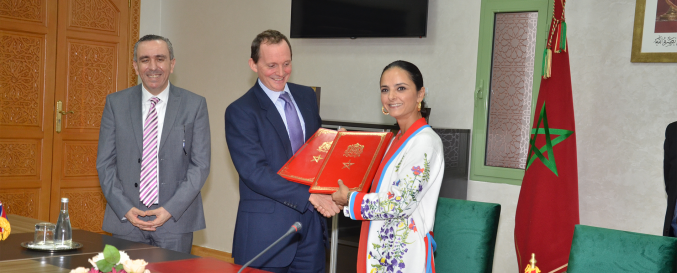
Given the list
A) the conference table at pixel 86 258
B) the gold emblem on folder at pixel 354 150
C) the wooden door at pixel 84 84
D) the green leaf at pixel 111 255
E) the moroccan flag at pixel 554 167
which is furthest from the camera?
the wooden door at pixel 84 84

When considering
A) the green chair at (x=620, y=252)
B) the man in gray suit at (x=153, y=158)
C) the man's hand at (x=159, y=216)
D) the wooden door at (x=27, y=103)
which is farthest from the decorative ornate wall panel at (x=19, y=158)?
the green chair at (x=620, y=252)

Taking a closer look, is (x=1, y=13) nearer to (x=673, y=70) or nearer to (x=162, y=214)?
(x=162, y=214)

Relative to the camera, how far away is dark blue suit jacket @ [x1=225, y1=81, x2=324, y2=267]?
7.05 feet

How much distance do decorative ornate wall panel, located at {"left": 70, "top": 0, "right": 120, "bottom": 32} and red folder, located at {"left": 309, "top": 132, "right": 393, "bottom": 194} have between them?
3724 millimetres

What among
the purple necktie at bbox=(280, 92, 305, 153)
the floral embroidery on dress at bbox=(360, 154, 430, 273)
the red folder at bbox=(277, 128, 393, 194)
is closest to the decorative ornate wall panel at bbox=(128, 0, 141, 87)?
the purple necktie at bbox=(280, 92, 305, 153)

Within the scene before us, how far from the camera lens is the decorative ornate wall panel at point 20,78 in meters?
4.58

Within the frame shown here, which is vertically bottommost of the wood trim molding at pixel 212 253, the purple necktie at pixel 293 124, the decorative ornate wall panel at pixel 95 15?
the wood trim molding at pixel 212 253

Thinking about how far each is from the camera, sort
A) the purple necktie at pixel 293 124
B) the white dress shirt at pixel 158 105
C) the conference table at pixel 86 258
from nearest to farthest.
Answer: the conference table at pixel 86 258 < the purple necktie at pixel 293 124 < the white dress shirt at pixel 158 105

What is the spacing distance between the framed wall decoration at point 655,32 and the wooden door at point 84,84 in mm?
4189

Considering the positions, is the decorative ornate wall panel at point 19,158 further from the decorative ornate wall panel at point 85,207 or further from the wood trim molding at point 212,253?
the wood trim molding at point 212,253

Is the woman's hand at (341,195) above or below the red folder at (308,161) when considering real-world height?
below

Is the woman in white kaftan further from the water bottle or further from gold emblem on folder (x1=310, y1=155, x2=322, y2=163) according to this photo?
the water bottle

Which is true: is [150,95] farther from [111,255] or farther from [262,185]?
[111,255]

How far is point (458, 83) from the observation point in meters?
3.80
